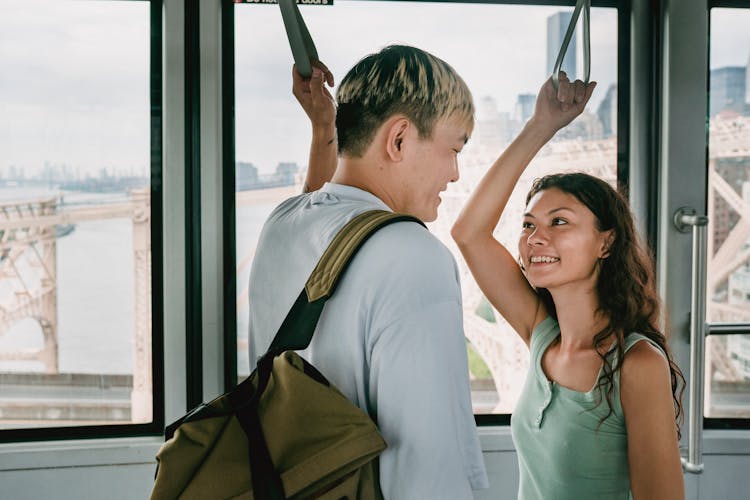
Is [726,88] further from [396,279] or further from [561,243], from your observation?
[396,279]

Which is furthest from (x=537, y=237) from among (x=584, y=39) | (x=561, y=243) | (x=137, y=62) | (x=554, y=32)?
(x=137, y=62)

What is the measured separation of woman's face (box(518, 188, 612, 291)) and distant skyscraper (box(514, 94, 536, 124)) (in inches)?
20.7

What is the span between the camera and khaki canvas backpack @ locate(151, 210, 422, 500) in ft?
2.53

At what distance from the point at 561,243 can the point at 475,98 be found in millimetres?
667

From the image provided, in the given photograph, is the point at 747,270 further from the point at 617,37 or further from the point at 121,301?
the point at 121,301

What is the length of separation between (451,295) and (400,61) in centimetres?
33

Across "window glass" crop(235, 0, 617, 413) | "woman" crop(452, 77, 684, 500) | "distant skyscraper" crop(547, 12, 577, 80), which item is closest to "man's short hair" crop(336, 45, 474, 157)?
"woman" crop(452, 77, 684, 500)

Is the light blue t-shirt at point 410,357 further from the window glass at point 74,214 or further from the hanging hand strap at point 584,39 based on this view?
the window glass at point 74,214

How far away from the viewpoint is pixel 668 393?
Result: 1267mm

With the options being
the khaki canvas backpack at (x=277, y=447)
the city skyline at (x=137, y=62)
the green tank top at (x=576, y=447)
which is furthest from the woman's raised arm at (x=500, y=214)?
the khaki canvas backpack at (x=277, y=447)

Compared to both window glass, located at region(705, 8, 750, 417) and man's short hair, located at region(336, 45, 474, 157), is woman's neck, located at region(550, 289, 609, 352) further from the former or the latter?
window glass, located at region(705, 8, 750, 417)

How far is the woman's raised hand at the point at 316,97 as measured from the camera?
1.27 m

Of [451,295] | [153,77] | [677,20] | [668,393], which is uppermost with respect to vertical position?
[677,20]

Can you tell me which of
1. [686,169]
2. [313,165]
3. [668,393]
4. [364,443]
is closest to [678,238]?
[686,169]
